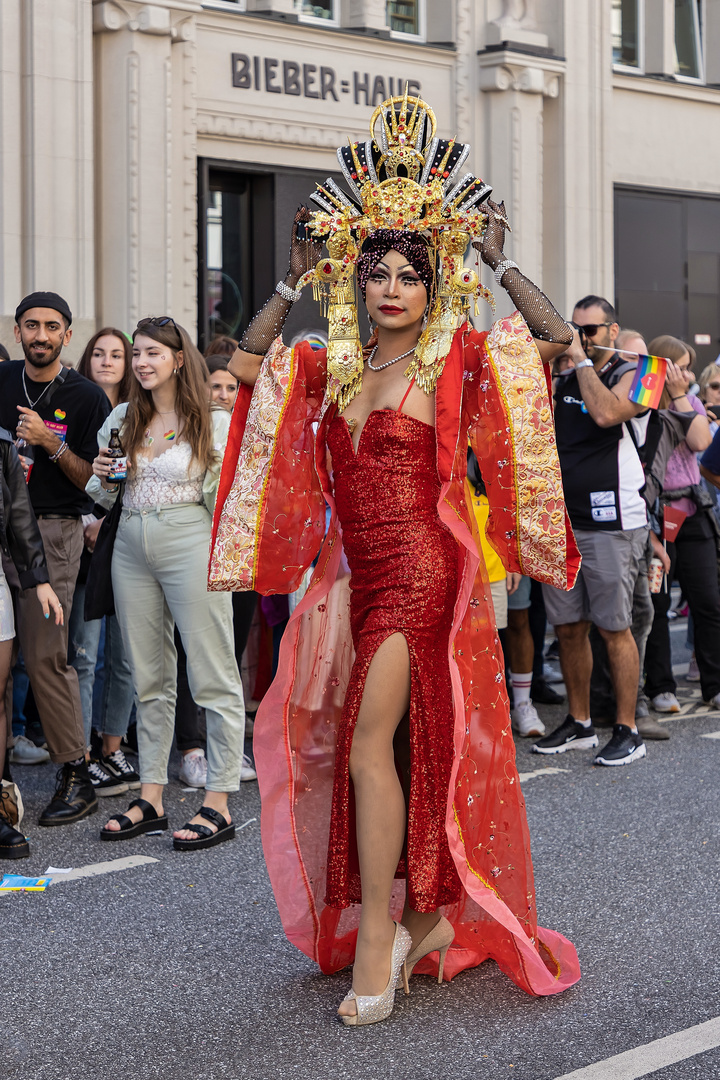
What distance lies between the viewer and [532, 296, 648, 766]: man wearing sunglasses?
23.6ft

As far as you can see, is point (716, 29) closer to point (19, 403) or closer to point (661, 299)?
point (661, 299)

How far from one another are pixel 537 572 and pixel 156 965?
164 cm

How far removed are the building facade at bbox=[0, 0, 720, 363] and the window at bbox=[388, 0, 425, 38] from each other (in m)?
0.03

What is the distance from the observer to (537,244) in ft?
53.6

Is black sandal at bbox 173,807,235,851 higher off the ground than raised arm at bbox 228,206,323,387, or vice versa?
raised arm at bbox 228,206,323,387

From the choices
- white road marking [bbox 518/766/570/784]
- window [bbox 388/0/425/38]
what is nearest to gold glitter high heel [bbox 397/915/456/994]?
white road marking [bbox 518/766/570/784]

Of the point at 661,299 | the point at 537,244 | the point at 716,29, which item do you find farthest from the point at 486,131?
the point at 716,29

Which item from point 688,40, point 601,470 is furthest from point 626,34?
point 601,470

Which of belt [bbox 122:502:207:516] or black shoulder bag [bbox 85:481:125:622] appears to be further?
black shoulder bag [bbox 85:481:125:622]

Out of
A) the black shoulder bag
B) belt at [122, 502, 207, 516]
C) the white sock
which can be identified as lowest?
the white sock

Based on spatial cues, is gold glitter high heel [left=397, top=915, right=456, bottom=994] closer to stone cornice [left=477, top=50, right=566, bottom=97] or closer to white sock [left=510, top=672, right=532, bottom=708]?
white sock [left=510, top=672, right=532, bottom=708]

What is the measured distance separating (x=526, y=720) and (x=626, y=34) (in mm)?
12648

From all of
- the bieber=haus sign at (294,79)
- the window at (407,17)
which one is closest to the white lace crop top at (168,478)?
the bieber=haus sign at (294,79)

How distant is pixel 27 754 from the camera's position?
23.4 ft
